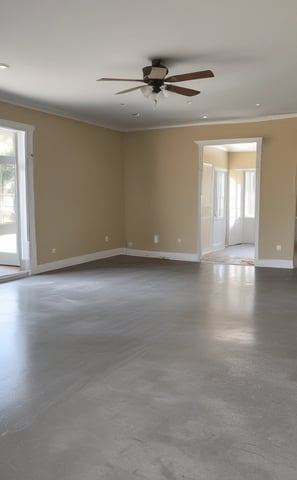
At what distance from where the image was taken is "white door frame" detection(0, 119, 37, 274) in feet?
21.7

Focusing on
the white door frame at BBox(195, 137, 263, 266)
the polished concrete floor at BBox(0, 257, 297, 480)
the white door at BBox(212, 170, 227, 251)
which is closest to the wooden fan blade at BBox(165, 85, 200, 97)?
the polished concrete floor at BBox(0, 257, 297, 480)

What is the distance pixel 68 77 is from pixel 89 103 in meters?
1.46

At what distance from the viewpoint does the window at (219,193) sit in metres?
10.1

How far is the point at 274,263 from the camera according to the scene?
25.2 ft

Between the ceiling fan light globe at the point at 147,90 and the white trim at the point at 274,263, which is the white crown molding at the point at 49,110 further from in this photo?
the white trim at the point at 274,263

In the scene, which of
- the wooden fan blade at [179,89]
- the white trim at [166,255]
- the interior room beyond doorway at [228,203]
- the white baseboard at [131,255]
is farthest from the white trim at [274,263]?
the wooden fan blade at [179,89]

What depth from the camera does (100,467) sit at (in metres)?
2.02

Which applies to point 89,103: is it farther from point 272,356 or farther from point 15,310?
point 272,356

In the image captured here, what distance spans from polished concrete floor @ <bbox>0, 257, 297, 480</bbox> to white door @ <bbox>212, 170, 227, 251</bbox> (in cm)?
466

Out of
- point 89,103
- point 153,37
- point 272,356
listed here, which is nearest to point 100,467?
point 272,356

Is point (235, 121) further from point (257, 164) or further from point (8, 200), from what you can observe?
point (8, 200)

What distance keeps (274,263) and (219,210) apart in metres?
2.98

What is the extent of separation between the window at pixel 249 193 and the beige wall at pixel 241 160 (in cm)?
37

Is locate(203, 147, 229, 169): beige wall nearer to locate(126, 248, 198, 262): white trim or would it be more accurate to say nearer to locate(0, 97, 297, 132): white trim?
locate(0, 97, 297, 132): white trim
